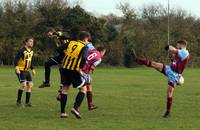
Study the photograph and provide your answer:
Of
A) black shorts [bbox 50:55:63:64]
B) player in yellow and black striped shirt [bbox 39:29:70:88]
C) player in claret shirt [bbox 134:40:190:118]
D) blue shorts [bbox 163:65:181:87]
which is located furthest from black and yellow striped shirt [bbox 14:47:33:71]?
blue shorts [bbox 163:65:181:87]

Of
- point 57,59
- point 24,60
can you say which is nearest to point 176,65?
point 57,59

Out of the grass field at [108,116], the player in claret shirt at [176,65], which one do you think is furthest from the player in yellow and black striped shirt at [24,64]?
the player in claret shirt at [176,65]

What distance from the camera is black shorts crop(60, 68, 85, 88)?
12.4 metres

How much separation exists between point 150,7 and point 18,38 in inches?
1276

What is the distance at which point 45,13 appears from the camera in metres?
61.3

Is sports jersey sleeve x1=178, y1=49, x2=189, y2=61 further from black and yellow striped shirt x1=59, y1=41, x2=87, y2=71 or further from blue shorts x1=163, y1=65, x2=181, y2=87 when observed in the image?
black and yellow striped shirt x1=59, y1=41, x2=87, y2=71

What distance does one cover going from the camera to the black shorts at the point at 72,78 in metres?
12.4

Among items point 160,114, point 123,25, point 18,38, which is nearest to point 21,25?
point 18,38

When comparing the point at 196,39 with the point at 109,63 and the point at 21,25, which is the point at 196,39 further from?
the point at 21,25

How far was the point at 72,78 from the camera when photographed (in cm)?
1249

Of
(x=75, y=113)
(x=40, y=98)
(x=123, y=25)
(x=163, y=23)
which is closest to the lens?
(x=75, y=113)

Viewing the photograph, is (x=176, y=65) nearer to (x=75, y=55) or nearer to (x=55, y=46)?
(x=75, y=55)

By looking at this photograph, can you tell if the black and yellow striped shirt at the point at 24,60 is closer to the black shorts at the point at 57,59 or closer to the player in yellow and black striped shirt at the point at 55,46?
the player in yellow and black striped shirt at the point at 55,46

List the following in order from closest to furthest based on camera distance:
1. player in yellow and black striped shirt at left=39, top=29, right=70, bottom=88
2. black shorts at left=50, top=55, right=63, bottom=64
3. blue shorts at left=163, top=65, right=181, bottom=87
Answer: blue shorts at left=163, top=65, right=181, bottom=87 → player in yellow and black striped shirt at left=39, top=29, right=70, bottom=88 → black shorts at left=50, top=55, right=63, bottom=64
